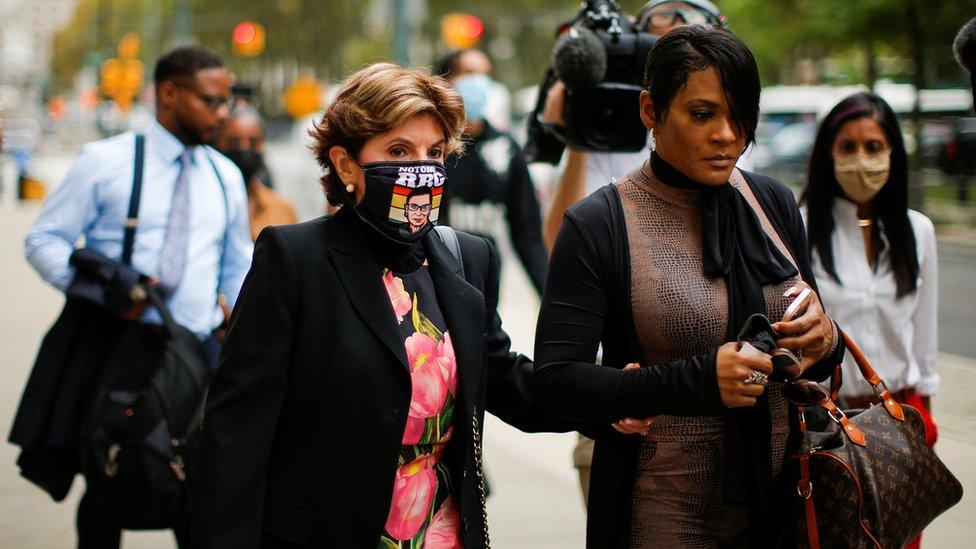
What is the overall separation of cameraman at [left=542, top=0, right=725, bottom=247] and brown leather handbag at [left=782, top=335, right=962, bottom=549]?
1569 millimetres

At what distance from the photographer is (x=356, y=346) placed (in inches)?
99.2

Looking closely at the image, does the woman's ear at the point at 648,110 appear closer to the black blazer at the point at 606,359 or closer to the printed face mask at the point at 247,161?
the black blazer at the point at 606,359

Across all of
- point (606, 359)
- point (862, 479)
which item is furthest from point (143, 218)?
point (862, 479)

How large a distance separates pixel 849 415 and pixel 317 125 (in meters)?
1.36

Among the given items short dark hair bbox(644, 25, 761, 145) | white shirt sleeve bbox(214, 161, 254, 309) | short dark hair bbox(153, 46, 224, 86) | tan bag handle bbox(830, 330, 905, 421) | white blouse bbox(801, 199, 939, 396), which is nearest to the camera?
short dark hair bbox(644, 25, 761, 145)

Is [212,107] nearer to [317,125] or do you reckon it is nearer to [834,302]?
[317,125]

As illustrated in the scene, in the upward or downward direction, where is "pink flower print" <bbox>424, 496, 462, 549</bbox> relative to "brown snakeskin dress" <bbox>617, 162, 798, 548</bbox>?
downward

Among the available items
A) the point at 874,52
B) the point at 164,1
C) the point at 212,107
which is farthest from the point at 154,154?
the point at 164,1

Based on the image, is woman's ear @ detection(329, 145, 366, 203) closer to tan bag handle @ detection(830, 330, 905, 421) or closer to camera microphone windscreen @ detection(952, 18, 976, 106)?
tan bag handle @ detection(830, 330, 905, 421)

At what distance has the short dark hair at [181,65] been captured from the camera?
4523 mm

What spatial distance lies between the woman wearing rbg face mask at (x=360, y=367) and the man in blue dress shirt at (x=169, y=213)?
1691 millimetres

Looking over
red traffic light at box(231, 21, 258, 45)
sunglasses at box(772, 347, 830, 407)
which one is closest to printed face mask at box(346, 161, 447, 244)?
sunglasses at box(772, 347, 830, 407)

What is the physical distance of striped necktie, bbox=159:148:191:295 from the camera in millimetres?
4270

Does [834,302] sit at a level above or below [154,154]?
below
